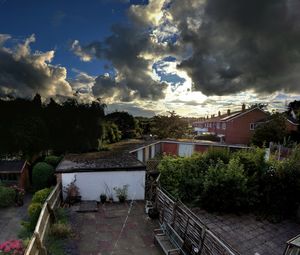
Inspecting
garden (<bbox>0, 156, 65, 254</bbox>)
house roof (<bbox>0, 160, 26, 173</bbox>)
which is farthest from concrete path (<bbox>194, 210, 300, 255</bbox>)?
house roof (<bbox>0, 160, 26, 173</bbox>)

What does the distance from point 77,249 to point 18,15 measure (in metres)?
9.93

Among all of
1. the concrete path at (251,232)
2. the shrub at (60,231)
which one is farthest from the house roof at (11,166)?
the concrete path at (251,232)

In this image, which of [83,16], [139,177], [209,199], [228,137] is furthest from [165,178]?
[228,137]

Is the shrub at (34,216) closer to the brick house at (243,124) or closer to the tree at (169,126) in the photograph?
the tree at (169,126)

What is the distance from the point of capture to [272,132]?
25.2 metres

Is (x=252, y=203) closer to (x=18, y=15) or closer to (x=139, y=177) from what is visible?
(x=139, y=177)

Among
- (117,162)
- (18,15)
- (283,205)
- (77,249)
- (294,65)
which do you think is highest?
(18,15)

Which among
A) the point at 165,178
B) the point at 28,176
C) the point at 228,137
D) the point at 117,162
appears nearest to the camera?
the point at 165,178

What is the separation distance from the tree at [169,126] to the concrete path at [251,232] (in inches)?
1139

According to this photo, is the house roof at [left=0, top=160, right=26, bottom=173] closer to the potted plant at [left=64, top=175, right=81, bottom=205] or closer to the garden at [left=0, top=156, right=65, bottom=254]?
the garden at [left=0, top=156, right=65, bottom=254]

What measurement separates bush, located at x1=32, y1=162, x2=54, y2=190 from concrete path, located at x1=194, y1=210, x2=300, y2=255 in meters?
12.9

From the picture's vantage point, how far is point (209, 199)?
10117 millimetres

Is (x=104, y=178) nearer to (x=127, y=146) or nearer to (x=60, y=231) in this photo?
(x=60, y=231)

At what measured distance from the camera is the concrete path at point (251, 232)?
7.61 meters
